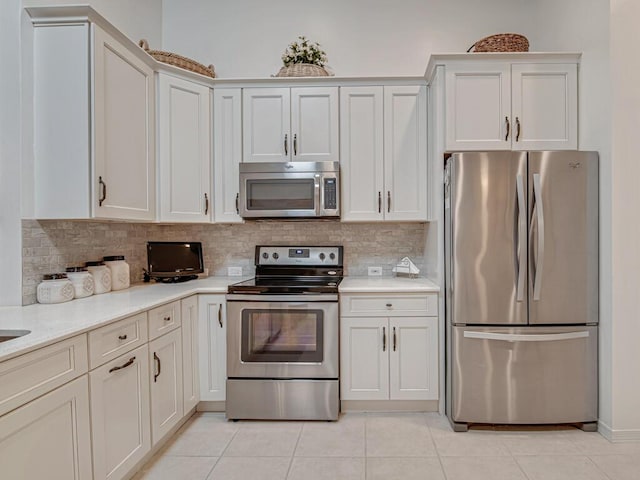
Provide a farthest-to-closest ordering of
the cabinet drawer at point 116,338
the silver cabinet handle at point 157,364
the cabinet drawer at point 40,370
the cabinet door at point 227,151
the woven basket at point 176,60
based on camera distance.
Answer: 1. the cabinet door at point 227,151
2. the woven basket at point 176,60
3. the silver cabinet handle at point 157,364
4. the cabinet drawer at point 116,338
5. the cabinet drawer at point 40,370

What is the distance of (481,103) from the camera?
8.62 feet

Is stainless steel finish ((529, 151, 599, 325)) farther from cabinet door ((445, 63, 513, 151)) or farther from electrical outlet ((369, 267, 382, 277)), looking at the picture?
electrical outlet ((369, 267, 382, 277))

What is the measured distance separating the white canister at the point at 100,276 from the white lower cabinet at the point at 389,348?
4.95ft

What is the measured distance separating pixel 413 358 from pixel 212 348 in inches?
53.4

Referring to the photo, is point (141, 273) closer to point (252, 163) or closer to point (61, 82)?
point (252, 163)

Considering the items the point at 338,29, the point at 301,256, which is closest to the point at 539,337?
the point at 301,256

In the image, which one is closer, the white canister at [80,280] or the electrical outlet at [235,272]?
the white canister at [80,280]

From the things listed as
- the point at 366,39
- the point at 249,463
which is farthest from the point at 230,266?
the point at 366,39

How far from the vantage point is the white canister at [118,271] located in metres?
2.59

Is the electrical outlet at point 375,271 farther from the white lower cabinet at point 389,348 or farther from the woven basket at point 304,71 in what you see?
the woven basket at point 304,71

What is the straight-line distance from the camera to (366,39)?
3.30 m

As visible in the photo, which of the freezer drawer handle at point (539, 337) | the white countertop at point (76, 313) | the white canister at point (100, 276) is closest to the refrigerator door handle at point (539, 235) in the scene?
the freezer drawer handle at point (539, 337)

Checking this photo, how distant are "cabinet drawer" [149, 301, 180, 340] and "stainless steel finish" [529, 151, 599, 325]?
7.01 ft

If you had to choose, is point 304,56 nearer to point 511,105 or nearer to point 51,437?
point 511,105
